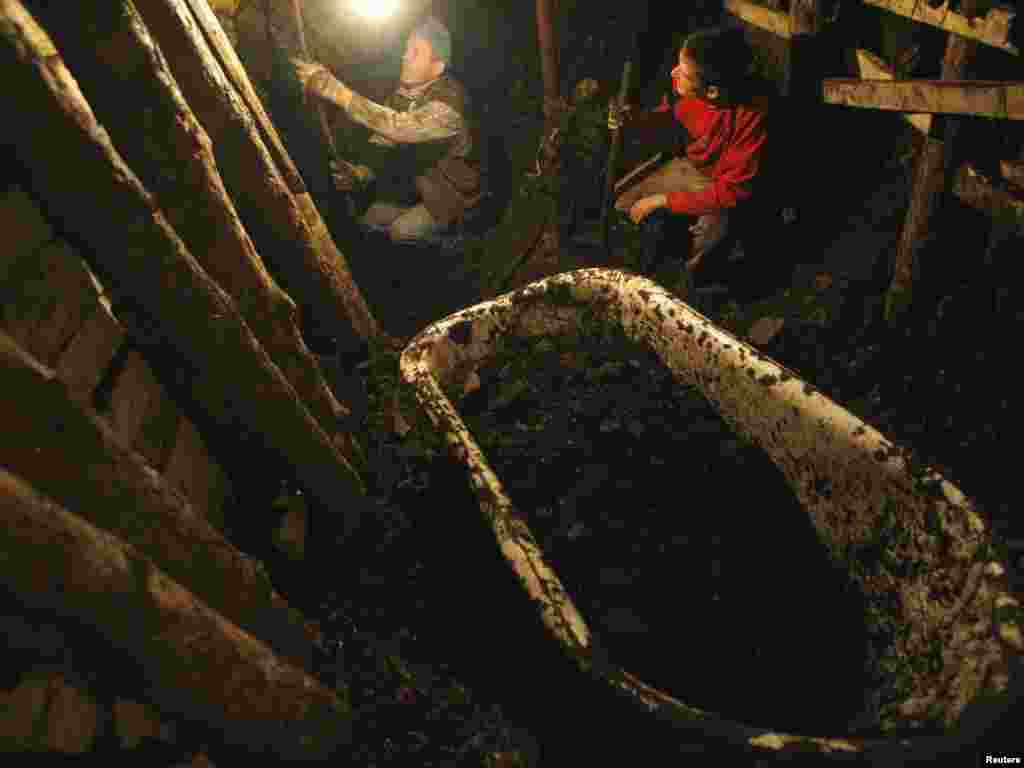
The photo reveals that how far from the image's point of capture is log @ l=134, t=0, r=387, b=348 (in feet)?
9.77

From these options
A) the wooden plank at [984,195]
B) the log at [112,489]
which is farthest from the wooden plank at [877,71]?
the log at [112,489]

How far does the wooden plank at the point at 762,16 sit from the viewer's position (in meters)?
3.98

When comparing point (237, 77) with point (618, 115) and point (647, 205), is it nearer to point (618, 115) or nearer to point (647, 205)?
point (618, 115)

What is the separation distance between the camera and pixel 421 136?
4984 mm

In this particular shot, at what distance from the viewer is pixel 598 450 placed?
11.3 ft

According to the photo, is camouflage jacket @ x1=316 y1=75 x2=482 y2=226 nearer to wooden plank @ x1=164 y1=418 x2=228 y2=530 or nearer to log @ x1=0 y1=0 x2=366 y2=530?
log @ x1=0 y1=0 x2=366 y2=530

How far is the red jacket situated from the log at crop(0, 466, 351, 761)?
11.2 feet

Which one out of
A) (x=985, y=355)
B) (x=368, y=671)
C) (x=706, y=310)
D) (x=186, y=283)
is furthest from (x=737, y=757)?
(x=706, y=310)

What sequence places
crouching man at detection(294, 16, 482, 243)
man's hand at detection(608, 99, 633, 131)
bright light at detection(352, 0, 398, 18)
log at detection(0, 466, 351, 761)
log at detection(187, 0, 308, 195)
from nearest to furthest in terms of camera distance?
log at detection(0, 466, 351, 761), log at detection(187, 0, 308, 195), man's hand at detection(608, 99, 633, 131), bright light at detection(352, 0, 398, 18), crouching man at detection(294, 16, 482, 243)

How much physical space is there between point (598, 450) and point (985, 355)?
2.09 metres

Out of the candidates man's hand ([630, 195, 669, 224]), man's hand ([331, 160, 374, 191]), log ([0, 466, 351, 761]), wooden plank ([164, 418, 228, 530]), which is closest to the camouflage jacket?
man's hand ([331, 160, 374, 191])

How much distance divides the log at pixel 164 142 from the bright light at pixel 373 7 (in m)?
2.62

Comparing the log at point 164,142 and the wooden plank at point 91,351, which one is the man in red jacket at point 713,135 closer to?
the log at point 164,142

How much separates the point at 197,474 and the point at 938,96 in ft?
12.0
